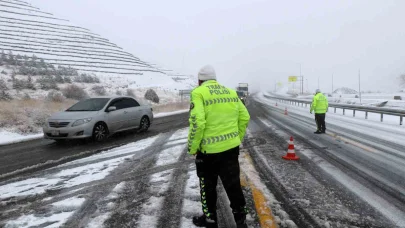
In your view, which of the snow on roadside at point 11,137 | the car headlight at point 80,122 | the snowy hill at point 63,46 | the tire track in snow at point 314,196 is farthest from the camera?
the snowy hill at point 63,46

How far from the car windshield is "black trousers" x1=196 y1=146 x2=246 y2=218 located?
8358mm

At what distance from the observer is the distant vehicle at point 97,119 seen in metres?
9.88

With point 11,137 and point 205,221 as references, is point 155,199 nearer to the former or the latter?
point 205,221

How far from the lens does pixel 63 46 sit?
7100cm

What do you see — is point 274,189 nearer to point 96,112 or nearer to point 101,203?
point 101,203

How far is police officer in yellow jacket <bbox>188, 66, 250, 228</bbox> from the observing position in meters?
3.32

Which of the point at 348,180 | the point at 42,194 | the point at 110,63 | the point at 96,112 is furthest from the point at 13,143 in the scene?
the point at 110,63

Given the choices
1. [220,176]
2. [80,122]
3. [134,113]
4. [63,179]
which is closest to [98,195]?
[63,179]

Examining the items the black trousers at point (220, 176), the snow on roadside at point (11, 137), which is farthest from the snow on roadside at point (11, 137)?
the black trousers at point (220, 176)

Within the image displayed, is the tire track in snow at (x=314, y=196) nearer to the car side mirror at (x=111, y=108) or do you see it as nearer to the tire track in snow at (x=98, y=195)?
the tire track in snow at (x=98, y=195)

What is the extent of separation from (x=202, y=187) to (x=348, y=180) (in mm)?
3237

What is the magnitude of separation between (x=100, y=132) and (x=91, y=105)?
1358 mm

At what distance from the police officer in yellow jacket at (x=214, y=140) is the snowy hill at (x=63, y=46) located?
196 ft

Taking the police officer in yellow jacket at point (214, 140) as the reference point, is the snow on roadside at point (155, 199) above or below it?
below
